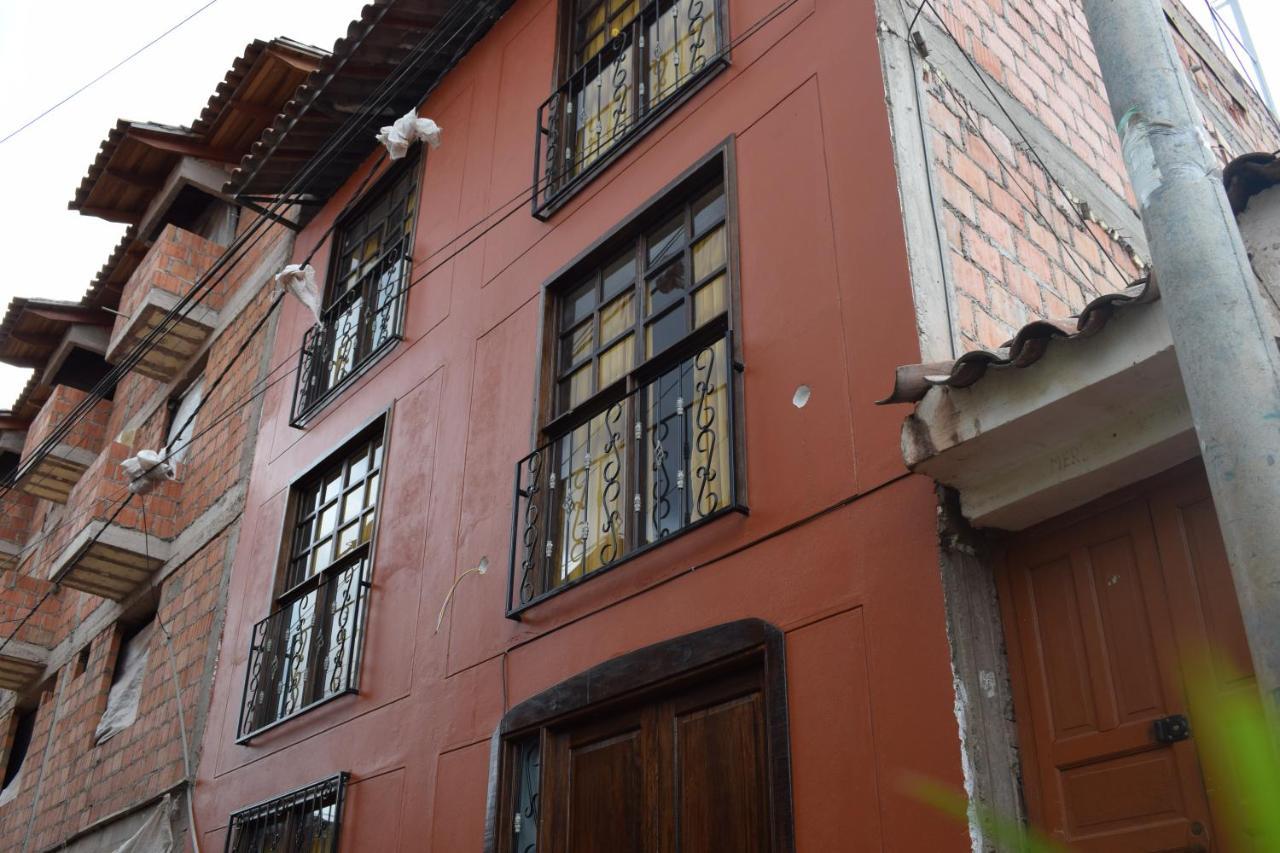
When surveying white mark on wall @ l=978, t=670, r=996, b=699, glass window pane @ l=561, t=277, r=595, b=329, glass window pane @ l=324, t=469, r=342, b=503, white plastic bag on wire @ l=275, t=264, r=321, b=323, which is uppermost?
white plastic bag on wire @ l=275, t=264, r=321, b=323

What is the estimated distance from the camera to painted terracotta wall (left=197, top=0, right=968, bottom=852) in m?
4.89

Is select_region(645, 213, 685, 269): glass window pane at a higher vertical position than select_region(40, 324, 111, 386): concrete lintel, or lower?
lower

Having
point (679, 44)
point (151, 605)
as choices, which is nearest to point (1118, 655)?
point (679, 44)

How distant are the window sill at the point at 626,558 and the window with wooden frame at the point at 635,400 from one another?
17 mm

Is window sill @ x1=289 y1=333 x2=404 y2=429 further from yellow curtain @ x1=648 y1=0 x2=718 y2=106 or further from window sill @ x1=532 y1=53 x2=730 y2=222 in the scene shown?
yellow curtain @ x1=648 y1=0 x2=718 y2=106

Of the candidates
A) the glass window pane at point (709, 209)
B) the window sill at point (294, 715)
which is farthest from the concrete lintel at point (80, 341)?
the glass window pane at point (709, 209)

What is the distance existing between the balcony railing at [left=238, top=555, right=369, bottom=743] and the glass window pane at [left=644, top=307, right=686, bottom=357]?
2.82m

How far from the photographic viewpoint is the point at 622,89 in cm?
823

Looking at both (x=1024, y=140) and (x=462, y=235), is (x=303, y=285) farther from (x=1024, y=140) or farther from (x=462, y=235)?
(x=1024, y=140)

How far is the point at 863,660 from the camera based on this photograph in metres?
4.89

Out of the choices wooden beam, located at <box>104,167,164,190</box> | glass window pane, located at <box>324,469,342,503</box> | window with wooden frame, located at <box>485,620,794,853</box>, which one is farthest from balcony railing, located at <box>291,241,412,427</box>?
wooden beam, located at <box>104,167,164,190</box>

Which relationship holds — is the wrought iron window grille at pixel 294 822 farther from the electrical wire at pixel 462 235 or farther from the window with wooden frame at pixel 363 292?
the electrical wire at pixel 462 235

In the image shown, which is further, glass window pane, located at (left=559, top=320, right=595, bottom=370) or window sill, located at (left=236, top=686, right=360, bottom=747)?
window sill, located at (left=236, top=686, right=360, bottom=747)

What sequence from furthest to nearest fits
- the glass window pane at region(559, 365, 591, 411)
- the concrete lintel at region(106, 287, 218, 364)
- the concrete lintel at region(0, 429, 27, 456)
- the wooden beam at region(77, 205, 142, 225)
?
1. the concrete lintel at region(0, 429, 27, 456)
2. the wooden beam at region(77, 205, 142, 225)
3. the concrete lintel at region(106, 287, 218, 364)
4. the glass window pane at region(559, 365, 591, 411)
